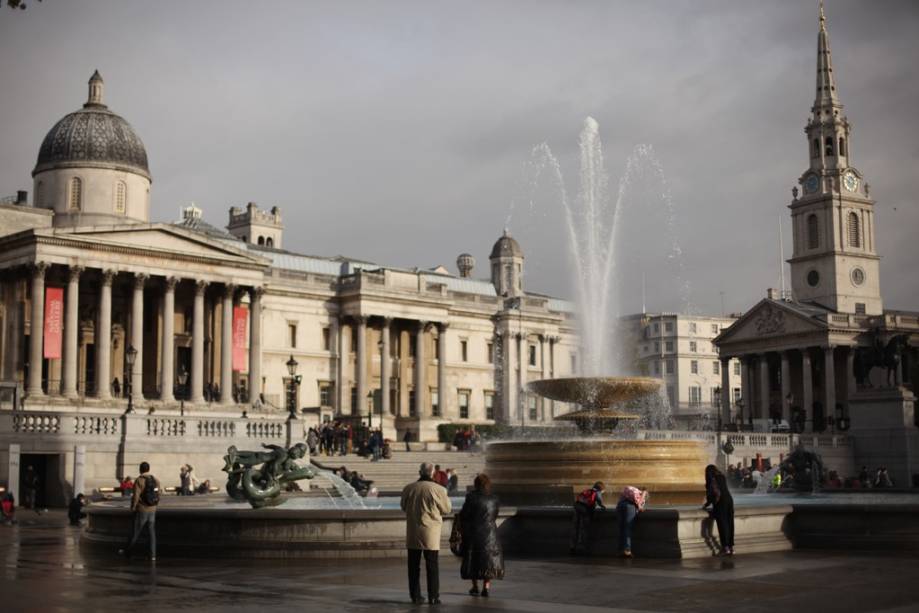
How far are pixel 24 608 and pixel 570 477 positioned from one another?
40.3 feet

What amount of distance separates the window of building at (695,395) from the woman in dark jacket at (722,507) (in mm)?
126746

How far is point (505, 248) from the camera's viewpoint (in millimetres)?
104750

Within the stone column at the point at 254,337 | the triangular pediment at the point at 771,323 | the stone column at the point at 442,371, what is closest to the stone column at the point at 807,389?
the triangular pediment at the point at 771,323

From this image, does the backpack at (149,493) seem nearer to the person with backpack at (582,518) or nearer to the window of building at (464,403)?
the person with backpack at (582,518)

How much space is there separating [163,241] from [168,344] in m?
5.46

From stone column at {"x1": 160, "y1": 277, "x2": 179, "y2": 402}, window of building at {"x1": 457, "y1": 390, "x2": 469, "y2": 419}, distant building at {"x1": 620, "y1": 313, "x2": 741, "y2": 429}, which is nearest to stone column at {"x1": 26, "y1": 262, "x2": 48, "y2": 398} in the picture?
stone column at {"x1": 160, "y1": 277, "x2": 179, "y2": 402}

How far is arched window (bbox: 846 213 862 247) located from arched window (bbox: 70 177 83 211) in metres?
65.7

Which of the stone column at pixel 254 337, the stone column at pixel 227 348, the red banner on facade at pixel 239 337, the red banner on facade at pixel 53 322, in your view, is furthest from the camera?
the stone column at pixel 254 337

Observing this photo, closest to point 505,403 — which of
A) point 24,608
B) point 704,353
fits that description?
point 704,353

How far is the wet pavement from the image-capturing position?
13258 mm

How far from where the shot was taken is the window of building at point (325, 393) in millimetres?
79044

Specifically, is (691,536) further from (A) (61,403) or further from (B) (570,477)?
(A) (61,403)

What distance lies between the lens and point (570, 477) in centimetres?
2300

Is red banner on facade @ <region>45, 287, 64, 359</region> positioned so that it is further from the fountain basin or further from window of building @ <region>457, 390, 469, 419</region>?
the fountain basin
